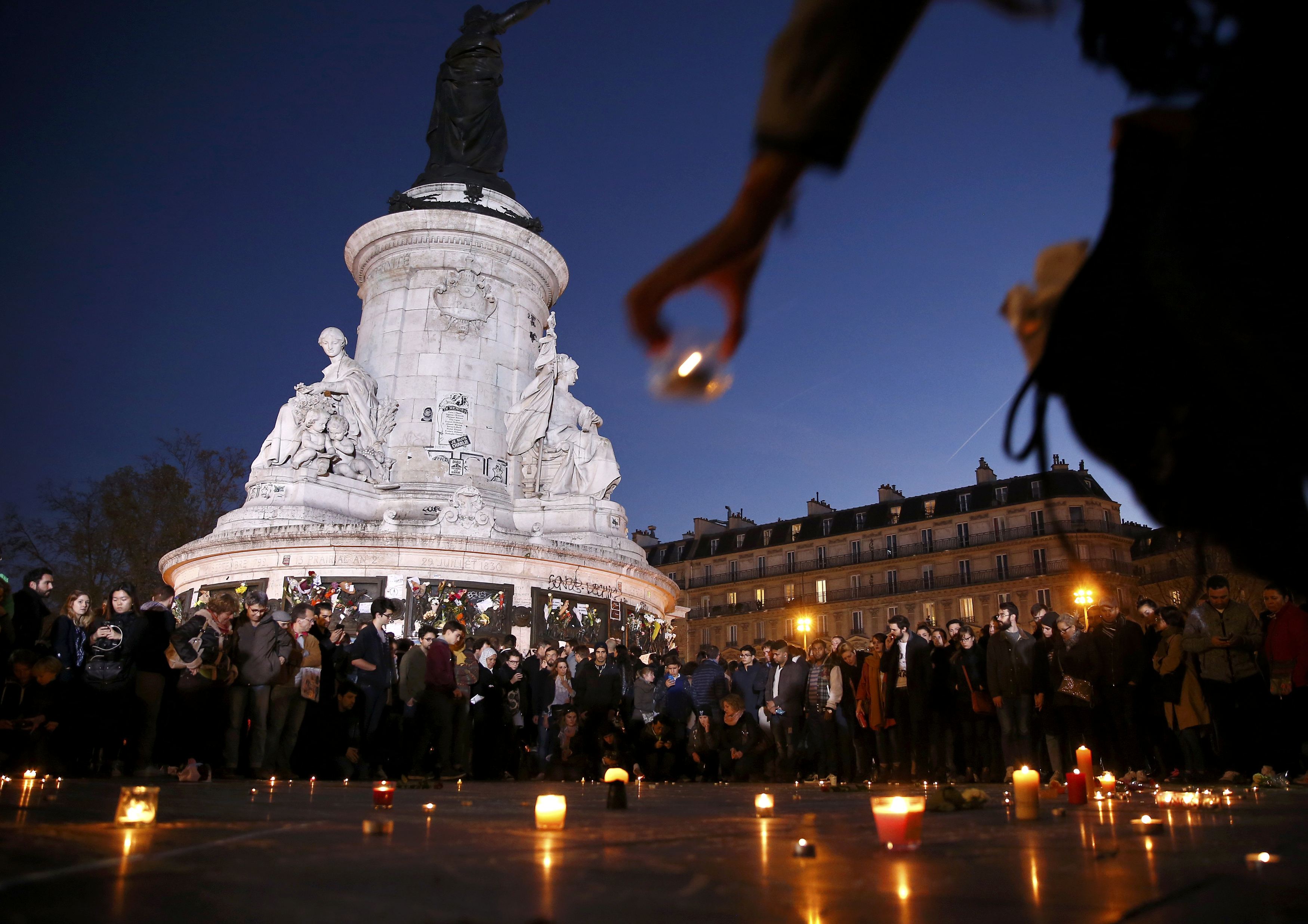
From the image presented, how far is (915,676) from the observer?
1078 centimetres

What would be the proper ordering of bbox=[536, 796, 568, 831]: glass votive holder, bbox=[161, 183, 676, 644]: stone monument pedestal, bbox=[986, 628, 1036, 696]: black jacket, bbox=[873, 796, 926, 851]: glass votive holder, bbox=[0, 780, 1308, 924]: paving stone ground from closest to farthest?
bbox=[0, 780, 1308, 924]: paving stone ground
bbox=[873, 796, 926, 851]: glass votive holder
bbox=[536, 796, 568, 831]: glass votive holder
bbox=[986, 628, 1036, 696]: black jacket
bbox=[161, 183, 676, 644]: stone monument pedestal

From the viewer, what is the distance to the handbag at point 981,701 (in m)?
10.4

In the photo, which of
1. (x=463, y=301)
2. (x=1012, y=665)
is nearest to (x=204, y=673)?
(x=1012, y=665)

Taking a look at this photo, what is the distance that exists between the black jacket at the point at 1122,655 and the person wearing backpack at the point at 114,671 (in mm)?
8721

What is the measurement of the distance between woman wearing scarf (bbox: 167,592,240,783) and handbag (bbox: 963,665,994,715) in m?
7.23

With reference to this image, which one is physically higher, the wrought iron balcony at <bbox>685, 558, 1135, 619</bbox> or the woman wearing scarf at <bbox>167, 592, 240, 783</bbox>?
the wrought iron balcony at <bbox>685, 558, 1135, 619</bbox>

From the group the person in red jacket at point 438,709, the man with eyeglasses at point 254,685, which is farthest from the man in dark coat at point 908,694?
the man with eyeglasses at point 254,685

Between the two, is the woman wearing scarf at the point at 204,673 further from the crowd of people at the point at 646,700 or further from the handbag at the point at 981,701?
the handbag at the point at 981,701

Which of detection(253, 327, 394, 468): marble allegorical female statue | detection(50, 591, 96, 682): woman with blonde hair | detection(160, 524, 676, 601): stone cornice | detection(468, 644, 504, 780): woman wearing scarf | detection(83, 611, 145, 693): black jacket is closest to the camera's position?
detection(83, 611, 145, 693): black jacket

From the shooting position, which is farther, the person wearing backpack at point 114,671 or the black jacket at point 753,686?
the black jacket at point 753,686

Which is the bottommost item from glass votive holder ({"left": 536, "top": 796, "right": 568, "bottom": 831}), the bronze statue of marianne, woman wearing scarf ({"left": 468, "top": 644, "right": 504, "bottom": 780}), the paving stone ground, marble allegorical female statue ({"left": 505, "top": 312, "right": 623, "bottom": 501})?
the paving stone ground

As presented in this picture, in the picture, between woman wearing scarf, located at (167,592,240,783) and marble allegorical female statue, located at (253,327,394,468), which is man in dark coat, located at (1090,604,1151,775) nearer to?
woman wearing scarf, located at (167,592,240,783)

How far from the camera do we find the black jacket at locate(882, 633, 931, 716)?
35.3ft

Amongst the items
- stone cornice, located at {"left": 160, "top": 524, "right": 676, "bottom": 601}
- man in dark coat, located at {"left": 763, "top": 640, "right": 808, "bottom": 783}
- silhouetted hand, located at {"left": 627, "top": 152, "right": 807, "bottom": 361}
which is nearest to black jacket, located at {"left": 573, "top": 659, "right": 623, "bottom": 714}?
man in dark coat, located at {"left": 763, "top": 640, "right": 808, "bottom": 783}
